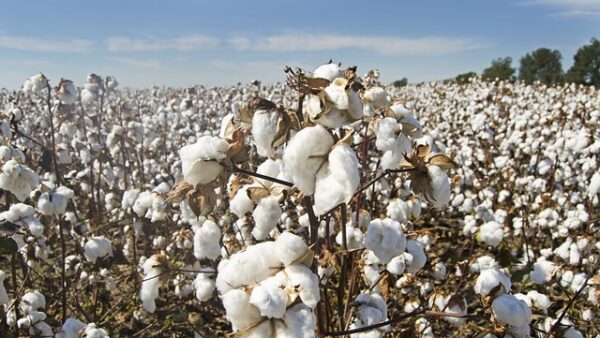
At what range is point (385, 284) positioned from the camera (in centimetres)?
252

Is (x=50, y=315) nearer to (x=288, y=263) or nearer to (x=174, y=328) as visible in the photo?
(x=174, y=328)

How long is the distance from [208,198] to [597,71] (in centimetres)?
7367

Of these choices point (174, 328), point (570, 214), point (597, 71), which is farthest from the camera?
point (597, 71)

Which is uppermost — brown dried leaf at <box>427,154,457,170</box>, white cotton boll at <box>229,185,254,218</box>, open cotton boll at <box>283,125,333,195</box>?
open cotton boll at <box>283,125,333,195</box>

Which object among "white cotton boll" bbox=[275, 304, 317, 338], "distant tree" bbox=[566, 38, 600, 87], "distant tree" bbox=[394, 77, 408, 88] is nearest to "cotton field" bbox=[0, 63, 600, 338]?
"white cotton boll" bbox=[275, 304, 317, 338]

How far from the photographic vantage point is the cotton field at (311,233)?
1249 millimetres

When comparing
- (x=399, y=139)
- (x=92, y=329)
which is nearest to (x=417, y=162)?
(x=399, y=139)

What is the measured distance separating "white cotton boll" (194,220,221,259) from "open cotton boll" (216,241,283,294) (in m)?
1.14

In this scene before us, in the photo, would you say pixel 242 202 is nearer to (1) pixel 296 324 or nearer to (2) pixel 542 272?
(1) pixel 296 324

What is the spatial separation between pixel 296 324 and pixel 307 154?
0.40 m

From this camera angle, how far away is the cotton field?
125 centimetres

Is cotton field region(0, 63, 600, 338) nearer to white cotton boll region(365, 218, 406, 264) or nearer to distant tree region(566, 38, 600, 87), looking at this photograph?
white cotton boll region(365, 218, 406, 264)

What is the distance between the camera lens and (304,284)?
1184 mm

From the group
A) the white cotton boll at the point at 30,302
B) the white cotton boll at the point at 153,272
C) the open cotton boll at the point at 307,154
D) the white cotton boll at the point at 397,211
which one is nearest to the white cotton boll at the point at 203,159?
the open cotton boll at the point at 307,154
